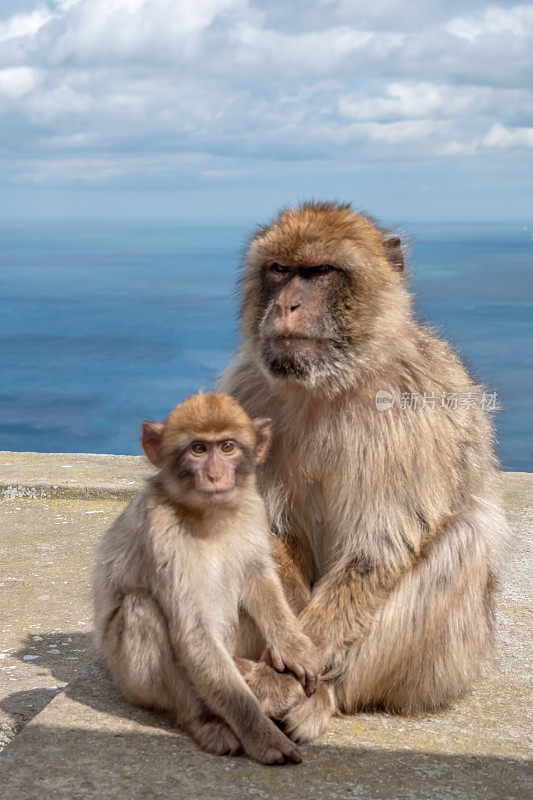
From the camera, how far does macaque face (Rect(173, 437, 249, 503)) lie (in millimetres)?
2754

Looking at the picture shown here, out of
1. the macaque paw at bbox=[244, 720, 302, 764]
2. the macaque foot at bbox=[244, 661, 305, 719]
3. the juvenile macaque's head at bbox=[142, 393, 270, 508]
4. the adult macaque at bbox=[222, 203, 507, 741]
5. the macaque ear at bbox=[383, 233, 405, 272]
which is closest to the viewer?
the macaque paw at bbox=[244, 720, 302, 764]

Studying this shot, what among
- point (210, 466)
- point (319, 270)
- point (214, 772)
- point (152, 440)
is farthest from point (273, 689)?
point (319, 270)

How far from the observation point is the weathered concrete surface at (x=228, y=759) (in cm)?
257

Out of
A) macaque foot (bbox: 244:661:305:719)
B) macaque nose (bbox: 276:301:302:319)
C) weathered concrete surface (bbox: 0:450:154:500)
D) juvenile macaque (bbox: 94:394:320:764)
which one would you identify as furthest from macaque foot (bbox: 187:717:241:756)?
weathered concrete surface (bbox: 0:450:154:500)

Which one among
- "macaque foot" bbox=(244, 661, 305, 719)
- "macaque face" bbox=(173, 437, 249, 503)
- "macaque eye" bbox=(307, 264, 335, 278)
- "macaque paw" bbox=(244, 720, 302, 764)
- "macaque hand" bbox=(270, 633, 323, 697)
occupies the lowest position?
"macaque paw" bbox=(244, 720, 302, 764)

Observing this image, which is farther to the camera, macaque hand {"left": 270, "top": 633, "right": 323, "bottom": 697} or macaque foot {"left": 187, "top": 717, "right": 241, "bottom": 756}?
macaque hand {"left": 270, "top": 633, "right": 323, "bottom": 697}

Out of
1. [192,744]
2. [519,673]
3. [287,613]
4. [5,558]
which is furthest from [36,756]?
[5,558]

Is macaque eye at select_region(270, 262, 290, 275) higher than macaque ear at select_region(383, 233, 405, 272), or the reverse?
macaque ear at select_region(383, 233, 405, 272)

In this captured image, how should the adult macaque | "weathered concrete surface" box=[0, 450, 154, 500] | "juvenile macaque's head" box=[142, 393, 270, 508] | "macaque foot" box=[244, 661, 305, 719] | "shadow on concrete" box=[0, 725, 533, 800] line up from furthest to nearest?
"weathered concrete surface" box=[0, 450, 154, 500], the adult macaque, "macaque foot" box=[244, 661, 305, 719], "juvenile macaque's head" box=[142, 393, 270, 508], "shadow on concrete" box=[0, 725, 533, 800]

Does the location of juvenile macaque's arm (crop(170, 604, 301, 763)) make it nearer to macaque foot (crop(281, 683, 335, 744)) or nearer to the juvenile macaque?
the juvenile macaque

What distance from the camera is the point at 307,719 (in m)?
2.88

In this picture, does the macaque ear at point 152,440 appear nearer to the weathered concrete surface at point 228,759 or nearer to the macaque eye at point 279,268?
the macaque eye at point 279,268

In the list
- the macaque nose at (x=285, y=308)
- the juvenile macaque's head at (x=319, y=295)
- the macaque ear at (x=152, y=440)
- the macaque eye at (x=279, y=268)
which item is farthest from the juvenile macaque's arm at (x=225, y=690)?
the macaque eye at (x=279, y=268)

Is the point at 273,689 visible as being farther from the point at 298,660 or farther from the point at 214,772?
the point at 214,772
